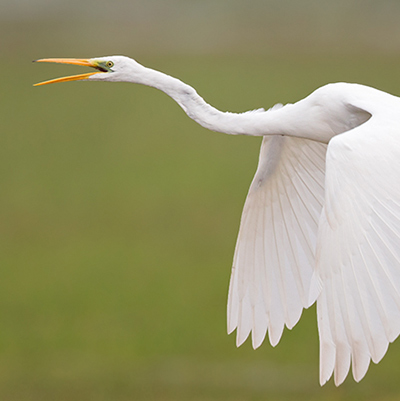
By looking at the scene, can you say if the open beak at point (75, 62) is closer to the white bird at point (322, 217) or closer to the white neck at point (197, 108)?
the white bird at point (322, 217)

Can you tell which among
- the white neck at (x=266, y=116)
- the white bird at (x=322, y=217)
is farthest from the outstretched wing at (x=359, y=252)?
the white neck at (x=266, y=116)

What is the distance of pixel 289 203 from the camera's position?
3072mm

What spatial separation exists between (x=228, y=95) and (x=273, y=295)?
1258 cm

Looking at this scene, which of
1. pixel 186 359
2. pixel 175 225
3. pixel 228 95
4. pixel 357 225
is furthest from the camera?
pixel 228 95

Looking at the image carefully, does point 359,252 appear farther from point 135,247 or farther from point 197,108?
point 135,247

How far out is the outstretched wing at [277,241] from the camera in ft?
9.73

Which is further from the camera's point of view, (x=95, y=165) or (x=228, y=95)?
(x=228, y=95)

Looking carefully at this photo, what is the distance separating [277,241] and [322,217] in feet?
2.85

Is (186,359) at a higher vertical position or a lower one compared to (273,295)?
lower

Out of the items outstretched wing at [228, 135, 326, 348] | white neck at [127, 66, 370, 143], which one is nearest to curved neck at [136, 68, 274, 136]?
white neck at [127, 66, 370, 143]

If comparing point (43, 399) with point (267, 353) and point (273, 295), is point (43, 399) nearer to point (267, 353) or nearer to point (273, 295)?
point (267, 353)

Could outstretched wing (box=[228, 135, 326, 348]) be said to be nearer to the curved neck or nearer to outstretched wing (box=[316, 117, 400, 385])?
the curved neck

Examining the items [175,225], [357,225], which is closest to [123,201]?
[175,225]

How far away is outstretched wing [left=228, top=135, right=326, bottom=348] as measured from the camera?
296 centimetres
